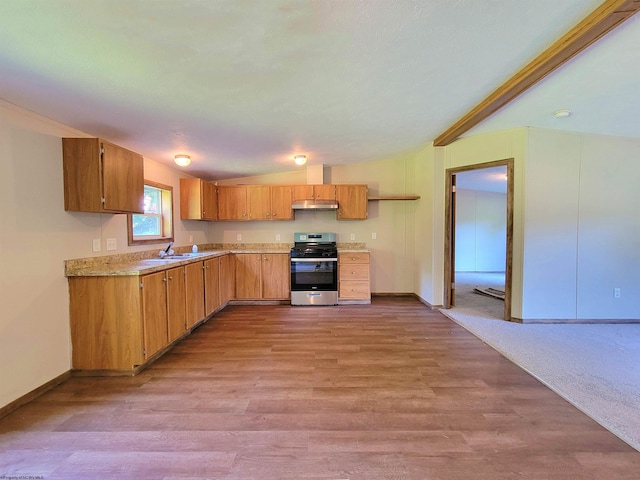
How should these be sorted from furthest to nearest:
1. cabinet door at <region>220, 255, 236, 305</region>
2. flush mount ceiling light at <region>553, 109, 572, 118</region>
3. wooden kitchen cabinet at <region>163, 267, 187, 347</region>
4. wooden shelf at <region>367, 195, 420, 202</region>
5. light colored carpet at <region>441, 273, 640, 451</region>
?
wooden shelf at <region>367, 195, 420, 202</region> → cabinet door at <region>220, 255, 236, 305</region> → flush mount ceiling light at <region>553, 109, 572, 118</region> → wooden kitchen cabinet at <region>163, 267, 187, 347</region> → light colored carpet at <region>441, 273, 640, 451</region>

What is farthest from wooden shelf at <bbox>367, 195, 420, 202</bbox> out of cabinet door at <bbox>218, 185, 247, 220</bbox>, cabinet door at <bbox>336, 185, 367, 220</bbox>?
cabinet door at <bbox>218, 185, 247, 220</bbox>

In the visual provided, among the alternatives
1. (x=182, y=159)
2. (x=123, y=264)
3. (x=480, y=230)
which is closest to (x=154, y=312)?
(x=123, y=264)

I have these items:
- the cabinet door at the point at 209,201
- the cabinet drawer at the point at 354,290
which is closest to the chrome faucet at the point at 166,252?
the cabinet door at the point at 209,201

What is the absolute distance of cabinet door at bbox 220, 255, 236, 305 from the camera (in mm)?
Answer: 4148

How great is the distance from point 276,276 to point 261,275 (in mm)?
253

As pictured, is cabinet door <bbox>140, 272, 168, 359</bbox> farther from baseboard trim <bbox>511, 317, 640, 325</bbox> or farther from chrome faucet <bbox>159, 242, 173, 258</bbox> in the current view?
baseboard trim <bbox>511, 317, 640, 325</bbox>

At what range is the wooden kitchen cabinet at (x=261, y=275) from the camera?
4543 mm

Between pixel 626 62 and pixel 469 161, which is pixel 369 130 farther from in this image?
pixel 626 62

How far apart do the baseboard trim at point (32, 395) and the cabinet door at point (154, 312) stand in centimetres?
65

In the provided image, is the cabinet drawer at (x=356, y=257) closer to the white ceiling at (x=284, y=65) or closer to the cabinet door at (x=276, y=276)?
the cabinet door at (x=276, y=276)

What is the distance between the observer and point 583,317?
11.7ft

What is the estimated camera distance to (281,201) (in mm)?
4738

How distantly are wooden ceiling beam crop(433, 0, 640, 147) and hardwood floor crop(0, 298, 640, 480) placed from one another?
2491 mm

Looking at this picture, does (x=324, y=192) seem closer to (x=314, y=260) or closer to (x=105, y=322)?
(x=314, y=260)
